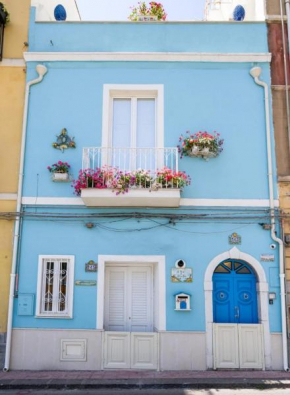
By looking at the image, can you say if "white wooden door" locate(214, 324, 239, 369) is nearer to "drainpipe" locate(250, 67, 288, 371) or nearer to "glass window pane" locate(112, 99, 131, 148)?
"drainpipe" locate(250, 67, 288, 371)

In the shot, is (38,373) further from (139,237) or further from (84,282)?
(139,237)

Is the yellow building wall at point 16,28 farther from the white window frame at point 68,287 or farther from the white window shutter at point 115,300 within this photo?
the white window shutter at point 115,300

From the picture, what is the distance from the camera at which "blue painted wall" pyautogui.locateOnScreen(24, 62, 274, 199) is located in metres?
10.2

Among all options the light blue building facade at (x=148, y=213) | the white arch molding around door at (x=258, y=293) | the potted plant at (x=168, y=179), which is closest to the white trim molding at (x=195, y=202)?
the light blue building facade at (x=148, y=213)

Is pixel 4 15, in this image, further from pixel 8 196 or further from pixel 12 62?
pixel 8 196

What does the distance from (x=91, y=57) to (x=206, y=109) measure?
3292 mm

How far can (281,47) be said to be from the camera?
1102cm

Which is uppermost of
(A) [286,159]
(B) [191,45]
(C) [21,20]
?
(C) [21,20]

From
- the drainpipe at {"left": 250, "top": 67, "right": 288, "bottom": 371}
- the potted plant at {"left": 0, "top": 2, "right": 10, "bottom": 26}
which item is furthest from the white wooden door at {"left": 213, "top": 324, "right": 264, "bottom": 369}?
the potted plant at {"left": 0, "top": 2, "right": 10, "bottom": 26}

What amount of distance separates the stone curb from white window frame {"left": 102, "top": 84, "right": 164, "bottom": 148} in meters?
5.41

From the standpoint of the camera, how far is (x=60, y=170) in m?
10.1

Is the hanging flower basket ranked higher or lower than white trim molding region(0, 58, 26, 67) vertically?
lower

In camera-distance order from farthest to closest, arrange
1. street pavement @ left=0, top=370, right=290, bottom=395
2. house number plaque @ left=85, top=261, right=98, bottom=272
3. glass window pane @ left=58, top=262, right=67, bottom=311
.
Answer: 1. house number plaque @ left=85, top=261, right=98, bottom=272
2. glass window pane @ left=58, top=262, right=67, bottom=311
3. street pavement @ left=0, top=370, right=290, bottom=395

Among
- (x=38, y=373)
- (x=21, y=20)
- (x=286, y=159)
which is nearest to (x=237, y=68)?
(x=286, y=159)
